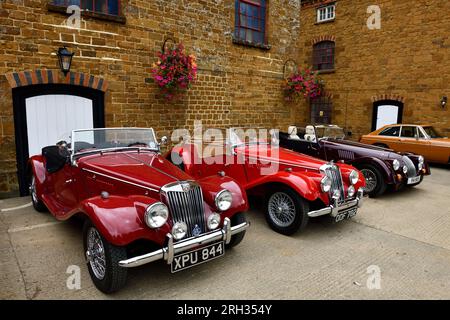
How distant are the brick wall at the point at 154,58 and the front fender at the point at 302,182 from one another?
418 cm

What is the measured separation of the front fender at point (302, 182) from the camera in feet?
14.1

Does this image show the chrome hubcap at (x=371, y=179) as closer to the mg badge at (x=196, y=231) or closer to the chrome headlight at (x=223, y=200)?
the chrome headlight at (x=223, y=200)

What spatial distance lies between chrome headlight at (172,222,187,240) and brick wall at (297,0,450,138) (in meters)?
12.3

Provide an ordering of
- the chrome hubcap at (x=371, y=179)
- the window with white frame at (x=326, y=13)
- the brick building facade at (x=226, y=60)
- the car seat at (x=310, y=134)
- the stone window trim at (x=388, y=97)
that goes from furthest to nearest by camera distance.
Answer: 1. the window with white frame at (x=326, y=13)
2. the stone window trim at (x=388, y=97)
3. the car seat at (x=310, y=134)
4. the chrome hubcap at (x=371, y=179)
5. the brick building facade at (x=226, y=60)

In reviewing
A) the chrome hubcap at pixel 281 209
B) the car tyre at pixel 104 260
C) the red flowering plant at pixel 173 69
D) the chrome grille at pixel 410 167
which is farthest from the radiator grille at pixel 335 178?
the red flowering plant at pixel 173 69

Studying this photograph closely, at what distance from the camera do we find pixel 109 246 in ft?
9.50

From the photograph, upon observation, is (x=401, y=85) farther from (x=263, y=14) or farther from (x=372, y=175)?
(x=372, y=175)

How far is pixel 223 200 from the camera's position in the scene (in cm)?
360

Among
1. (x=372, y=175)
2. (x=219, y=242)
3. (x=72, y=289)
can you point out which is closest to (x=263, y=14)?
(x=372, y=175)

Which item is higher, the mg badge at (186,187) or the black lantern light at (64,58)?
the black lantern light at (64,58)

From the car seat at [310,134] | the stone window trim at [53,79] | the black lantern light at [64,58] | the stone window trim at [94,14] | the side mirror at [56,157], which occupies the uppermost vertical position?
the stone window trim at [94,14]

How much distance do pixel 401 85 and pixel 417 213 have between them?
8.97m

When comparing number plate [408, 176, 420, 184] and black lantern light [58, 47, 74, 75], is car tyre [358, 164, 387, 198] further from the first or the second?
black lantern light [58, 47, 74, 75]

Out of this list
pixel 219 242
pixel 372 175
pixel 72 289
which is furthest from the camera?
pixel 372 175
